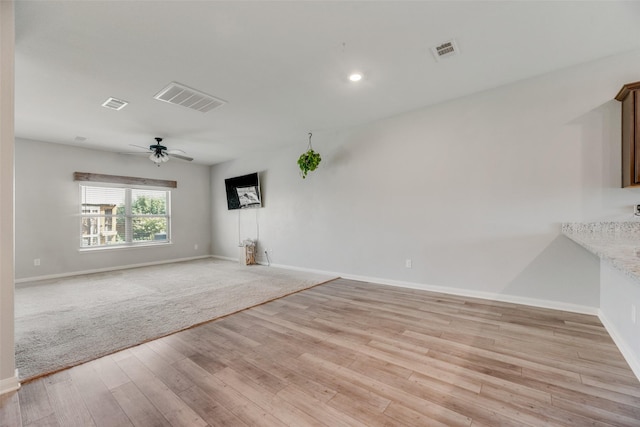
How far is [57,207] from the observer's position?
5.37 m

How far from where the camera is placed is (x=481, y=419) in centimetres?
150

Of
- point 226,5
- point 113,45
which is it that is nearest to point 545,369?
point 226,5

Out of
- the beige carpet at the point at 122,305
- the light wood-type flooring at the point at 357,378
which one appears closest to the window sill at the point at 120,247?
the beige carpet at the point at 122,305

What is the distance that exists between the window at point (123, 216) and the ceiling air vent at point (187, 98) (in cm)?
394

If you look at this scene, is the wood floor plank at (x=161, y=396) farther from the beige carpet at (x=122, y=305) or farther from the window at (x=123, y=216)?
the window at (x=123, y=216)

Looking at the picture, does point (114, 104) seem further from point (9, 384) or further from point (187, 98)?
point (9, 384)

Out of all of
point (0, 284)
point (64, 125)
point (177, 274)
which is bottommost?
point (177, 274)

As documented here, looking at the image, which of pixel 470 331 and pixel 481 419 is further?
pixel 470 331

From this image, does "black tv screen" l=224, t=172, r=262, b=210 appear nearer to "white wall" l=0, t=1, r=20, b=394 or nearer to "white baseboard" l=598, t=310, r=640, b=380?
"white wall" l=0, t=1, r=20, b=394

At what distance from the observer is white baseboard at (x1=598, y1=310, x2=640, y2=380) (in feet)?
6.19

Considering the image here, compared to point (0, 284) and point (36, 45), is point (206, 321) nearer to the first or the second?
point (0, 284)

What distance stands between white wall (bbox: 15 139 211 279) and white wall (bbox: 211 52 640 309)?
4.39 metres

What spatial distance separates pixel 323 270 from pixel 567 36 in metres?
4.50

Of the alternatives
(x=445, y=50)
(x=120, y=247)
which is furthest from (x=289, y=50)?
(x=120, y=247)
